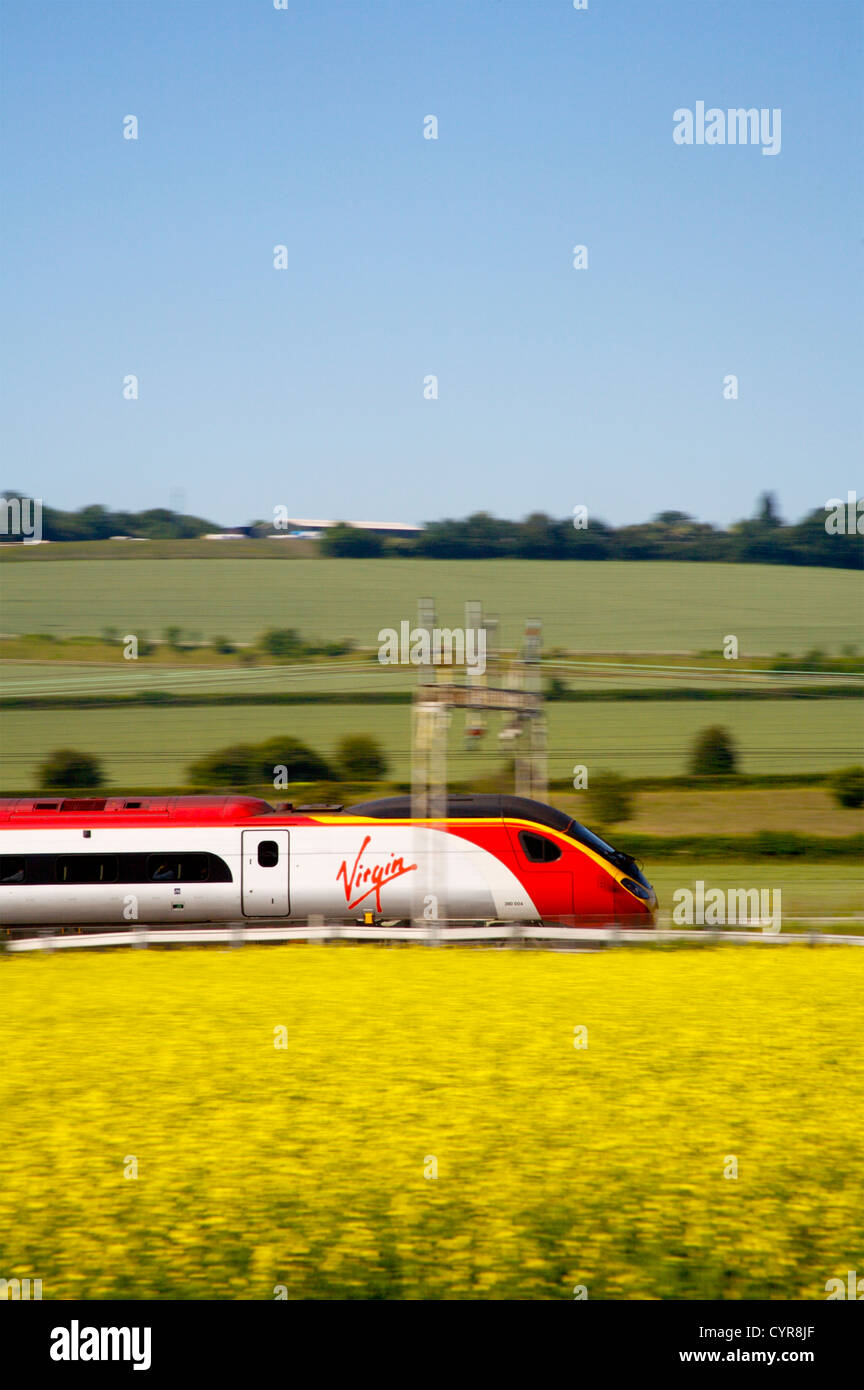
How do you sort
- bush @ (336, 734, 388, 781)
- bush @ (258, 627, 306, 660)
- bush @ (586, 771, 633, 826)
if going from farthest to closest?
1. bush @ (258, 627, 306, 660)
2. bush @ (336, 734, 388, 781)
3. bush @ (586, 771, 633, 826)

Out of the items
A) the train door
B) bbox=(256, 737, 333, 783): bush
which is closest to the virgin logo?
the train door

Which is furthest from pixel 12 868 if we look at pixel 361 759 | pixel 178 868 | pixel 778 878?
pixel 361 759

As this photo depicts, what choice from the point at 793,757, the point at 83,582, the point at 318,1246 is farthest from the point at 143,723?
the point at 318,1246

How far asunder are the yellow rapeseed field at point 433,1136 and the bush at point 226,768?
4128cm

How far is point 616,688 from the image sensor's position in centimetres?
7188

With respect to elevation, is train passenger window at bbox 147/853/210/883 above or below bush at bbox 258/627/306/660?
below

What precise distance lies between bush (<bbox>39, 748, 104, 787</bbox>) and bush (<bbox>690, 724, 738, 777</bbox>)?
2716 cm

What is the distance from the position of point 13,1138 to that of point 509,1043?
16.3 feet

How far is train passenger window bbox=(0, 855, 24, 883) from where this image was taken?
22.2 m

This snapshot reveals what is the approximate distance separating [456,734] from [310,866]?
134 feet

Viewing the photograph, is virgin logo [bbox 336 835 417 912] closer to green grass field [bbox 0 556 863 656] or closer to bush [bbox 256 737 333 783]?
bush [bbox 256 737 333 783]

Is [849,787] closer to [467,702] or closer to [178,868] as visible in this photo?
[467,702]

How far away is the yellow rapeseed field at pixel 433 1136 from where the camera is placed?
7352 mm
